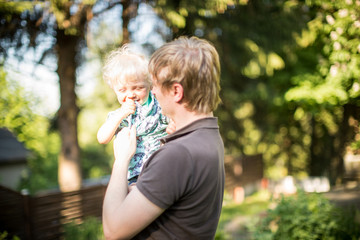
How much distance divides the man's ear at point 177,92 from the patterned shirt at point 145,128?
61cm

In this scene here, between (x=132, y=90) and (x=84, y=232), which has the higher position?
(x=132, y=90)

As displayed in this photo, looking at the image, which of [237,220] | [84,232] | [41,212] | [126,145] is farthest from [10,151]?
[126,145]

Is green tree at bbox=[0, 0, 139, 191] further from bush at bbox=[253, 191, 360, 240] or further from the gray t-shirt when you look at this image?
the gray t-shirt

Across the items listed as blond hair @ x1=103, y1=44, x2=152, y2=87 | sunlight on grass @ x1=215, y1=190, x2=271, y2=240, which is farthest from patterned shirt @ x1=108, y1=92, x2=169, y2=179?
sunlight on grass @ x1=215, y1=190, x2=271, y2=240

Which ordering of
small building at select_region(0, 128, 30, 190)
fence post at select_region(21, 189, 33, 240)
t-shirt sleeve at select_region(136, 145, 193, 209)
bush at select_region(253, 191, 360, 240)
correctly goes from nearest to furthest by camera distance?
t-shirt sleeve at select_region(136, 145, 193, 209) → bush at select_region(253, 191, 360, 240) → fence post at select_region(21, 189, 33, 240) → small building at select_region(0, 128, 30, 190)

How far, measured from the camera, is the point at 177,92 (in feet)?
4.32

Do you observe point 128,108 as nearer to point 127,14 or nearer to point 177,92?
point 177,92

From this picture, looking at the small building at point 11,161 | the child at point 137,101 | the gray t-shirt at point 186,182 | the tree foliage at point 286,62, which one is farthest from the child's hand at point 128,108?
the small building at point 11,161

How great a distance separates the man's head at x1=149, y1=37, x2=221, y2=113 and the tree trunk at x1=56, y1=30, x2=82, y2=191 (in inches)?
316

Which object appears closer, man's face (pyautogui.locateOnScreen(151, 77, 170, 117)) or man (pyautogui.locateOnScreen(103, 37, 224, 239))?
man (pyautogui.locateOnScreen(103, 37, 224, 239))

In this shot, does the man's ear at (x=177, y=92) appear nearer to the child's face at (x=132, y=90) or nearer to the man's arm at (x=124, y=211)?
the man's arm at (x=124, y=211)

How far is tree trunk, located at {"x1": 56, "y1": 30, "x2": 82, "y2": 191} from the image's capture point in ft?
28.9

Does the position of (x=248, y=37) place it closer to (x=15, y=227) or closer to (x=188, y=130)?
(x=15, y=227)

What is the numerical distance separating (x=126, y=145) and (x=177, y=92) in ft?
1.16
